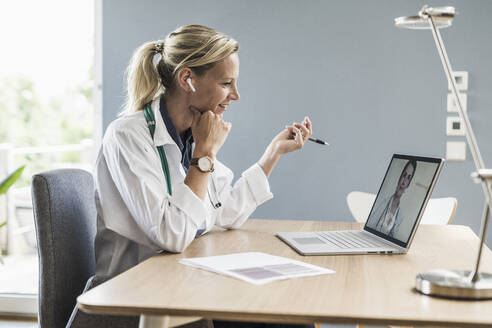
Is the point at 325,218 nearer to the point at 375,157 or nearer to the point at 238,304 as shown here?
the point at 375,157

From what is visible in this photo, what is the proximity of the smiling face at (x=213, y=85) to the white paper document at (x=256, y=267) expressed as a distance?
549mm

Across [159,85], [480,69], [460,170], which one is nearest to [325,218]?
[460,170]

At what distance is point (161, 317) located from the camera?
103cm

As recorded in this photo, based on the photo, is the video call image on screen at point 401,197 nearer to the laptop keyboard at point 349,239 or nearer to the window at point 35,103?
the laptop keyboard at point 349,239

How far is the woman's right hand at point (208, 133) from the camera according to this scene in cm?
164

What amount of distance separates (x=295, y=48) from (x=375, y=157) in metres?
0.66

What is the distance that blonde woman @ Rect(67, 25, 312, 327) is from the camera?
59.4 inches

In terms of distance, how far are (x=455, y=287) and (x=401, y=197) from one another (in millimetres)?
533

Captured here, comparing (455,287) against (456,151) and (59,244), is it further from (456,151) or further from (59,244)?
(456,151)

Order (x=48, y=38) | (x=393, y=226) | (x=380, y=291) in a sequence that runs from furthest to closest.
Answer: (x=48, y=38) → (x=393, y=226) → (x=380, y=291)

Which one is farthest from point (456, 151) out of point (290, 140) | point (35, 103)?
point (35, 103)

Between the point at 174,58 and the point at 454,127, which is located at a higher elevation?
the point at 174,58

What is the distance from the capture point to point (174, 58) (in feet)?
5.98

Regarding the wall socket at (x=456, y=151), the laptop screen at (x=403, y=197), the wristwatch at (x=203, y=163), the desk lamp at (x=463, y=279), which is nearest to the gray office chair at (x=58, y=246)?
the wristwatch at (x=203, y=163)
